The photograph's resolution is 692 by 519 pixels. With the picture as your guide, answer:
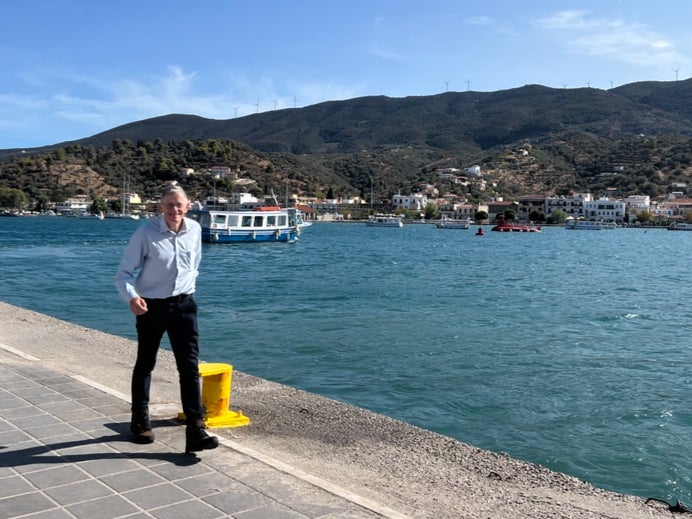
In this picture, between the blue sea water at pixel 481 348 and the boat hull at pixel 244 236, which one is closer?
the blue sea water at pixel 481 348

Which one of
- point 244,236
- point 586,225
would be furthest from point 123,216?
point 586,225

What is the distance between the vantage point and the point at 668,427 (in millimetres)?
8789

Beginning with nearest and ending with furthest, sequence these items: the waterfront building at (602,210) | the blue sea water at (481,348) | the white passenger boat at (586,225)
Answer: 1. the blue sea water at (481,348)
2. the white passenger boat at (586,225)
3. the waterfront building at (602,210)

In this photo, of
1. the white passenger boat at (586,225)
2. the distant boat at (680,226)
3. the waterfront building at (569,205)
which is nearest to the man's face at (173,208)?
the white passenger boat at (586,225)

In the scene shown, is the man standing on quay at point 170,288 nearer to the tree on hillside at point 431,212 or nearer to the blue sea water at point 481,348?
the blue sea water at point 481,348

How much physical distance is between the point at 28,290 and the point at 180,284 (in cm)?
2165

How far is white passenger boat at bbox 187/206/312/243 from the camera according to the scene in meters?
54.4

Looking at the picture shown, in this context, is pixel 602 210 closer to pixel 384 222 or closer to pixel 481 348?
pixel 384 222

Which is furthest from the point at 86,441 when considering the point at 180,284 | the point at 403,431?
the point at 403,431

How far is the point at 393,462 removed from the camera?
5262 mm

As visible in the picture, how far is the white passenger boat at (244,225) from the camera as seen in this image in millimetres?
54375

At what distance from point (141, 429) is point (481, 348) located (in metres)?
9.95

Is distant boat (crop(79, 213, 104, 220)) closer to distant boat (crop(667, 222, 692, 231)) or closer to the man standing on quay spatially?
distant boat (crop(667, 222, 692, 231))

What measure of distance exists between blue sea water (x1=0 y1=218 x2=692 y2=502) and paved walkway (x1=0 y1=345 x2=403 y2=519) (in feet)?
13.3
